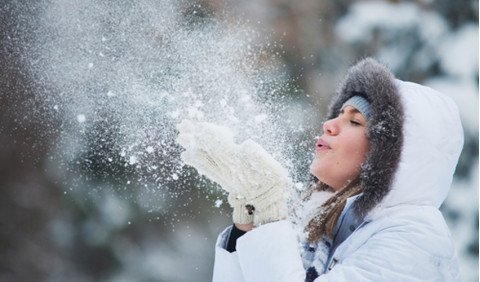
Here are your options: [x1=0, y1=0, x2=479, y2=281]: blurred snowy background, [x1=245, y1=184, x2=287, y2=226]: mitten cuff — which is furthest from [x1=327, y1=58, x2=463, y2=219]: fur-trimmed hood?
[x1=0, y1=0, x2=479, y2=281]: blurred snowy background

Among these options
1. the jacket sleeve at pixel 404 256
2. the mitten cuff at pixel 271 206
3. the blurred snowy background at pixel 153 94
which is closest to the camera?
the jacket sleeve at pixel 404 256

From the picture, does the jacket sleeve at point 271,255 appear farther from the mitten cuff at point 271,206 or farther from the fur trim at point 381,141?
the fur trim at point 381,141

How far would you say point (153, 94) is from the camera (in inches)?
81.9

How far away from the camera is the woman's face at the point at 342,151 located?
90 centimetres

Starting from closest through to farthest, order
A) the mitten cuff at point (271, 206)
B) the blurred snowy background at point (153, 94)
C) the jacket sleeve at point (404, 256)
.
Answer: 1. the jacket sleeve at point (404, 256)
2. the mitten cuff at point (271, 206)
3. the blurred snowy background at point (153, 94)

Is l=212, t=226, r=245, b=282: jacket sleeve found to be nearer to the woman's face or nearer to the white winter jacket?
the white winter jacket

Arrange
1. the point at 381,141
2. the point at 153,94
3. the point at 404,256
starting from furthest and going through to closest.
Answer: the point at 153,94 < the point at 381,141 < the point at 404,256

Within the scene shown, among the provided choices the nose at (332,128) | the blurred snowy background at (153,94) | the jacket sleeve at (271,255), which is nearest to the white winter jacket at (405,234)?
the jacket sleeve at (271,255)

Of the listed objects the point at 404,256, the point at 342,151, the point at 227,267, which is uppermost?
the point at 342,151

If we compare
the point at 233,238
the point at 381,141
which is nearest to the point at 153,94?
the point at 233,238

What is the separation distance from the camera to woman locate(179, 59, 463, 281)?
0.77 metres

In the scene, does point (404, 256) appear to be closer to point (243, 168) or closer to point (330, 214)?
point (330, 214)

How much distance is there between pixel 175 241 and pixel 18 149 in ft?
3.63

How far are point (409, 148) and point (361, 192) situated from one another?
0.42ft
